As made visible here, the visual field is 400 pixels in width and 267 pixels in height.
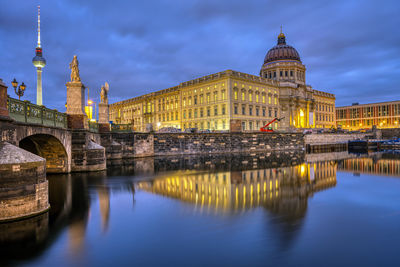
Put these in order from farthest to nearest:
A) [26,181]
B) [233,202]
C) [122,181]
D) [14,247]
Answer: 1. [122,181]
2. [233,202]
3. [26,181]
4. [14,247]

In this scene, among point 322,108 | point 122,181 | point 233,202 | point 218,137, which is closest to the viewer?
point 233,202

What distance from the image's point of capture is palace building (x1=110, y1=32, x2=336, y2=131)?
196 ft

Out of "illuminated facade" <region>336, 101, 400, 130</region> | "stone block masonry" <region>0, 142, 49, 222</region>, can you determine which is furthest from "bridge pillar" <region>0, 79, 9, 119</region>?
"illuminated facade" <region>336, 101, 400, 130</region>

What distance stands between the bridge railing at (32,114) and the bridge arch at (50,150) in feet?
3.72

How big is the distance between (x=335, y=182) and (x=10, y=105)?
17.4 metres

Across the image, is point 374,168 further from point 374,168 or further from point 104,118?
point 104,118

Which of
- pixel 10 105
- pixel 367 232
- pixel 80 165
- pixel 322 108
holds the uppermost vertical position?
pixel 322 108

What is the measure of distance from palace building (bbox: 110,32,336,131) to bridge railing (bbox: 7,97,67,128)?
29.0 m

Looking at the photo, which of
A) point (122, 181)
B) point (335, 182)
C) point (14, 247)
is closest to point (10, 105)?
point (14, 247)

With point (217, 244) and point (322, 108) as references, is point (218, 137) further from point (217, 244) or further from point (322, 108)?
point (322, 108)

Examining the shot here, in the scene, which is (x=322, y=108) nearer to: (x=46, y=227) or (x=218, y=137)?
(x=218, y=137)

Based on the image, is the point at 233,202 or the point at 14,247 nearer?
the point at 14,247

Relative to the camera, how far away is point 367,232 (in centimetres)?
789

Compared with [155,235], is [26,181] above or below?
above
